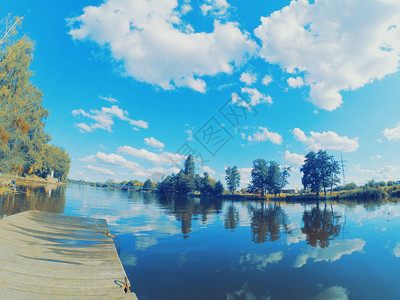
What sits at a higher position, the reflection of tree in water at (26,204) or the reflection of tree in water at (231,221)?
the reflection of tree in water at (26,204)

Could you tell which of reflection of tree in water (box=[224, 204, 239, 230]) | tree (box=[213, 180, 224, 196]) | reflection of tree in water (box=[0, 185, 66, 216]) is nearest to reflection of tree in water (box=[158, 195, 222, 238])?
reflection of tree in water (box=[224, 204, 239, 230])

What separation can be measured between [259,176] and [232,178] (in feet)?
91.0

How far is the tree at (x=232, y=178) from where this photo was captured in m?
140

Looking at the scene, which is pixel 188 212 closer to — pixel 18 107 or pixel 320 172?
pixel 18 107

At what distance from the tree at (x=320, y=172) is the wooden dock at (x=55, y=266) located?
322 feet

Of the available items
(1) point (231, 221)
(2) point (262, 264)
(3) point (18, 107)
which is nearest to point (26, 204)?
(3) point (18, 107)

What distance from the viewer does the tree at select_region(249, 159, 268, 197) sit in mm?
Result: 115875

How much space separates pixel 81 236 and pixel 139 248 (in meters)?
4.75

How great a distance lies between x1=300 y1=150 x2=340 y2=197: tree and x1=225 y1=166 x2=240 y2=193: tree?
169ft

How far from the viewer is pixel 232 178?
141375 mm

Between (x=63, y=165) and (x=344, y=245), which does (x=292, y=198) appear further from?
(x=63, y=165)

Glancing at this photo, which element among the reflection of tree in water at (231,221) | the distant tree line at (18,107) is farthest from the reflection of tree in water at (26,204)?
the reflection of tree in water at (231,221)

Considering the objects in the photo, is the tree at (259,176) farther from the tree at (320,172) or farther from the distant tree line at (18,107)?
the distant tree line at (18,107)

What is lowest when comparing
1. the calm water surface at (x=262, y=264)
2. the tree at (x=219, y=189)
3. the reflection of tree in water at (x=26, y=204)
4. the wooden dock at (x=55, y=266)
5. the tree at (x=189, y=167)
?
the tree at (x=219, y=189)
